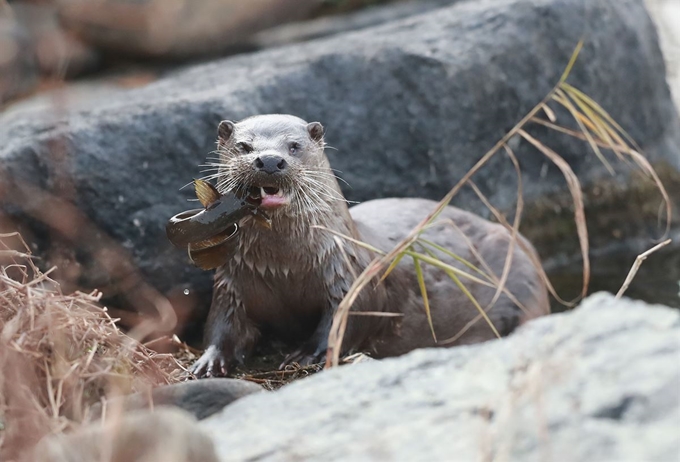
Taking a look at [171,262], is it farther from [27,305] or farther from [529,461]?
[529,461]

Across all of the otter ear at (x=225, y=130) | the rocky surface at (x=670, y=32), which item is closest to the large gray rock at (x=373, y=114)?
the otter ear at (x=225, y=130)

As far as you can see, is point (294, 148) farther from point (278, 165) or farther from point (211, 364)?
point (211, 364)

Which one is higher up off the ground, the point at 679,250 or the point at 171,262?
the point at 171,262

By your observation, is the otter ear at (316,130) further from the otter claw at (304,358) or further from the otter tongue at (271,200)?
the otter claw at (304,358)

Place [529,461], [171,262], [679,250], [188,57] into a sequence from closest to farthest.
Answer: [529,461] → [171,262] → [679,250] → [188,57]

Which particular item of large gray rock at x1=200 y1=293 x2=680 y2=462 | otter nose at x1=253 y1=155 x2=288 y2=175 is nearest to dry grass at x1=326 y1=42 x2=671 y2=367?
large gray rock at x1=200 y1=293 x2=680 y2=462

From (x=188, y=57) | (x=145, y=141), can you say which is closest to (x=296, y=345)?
(x=145, y=141)

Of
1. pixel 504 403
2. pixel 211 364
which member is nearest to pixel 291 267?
pixel 211 364

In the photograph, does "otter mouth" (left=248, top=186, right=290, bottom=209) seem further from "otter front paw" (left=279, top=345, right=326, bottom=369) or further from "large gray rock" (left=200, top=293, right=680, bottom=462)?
"large gray rock" (left=200, top=293, right=680, bottom=462)

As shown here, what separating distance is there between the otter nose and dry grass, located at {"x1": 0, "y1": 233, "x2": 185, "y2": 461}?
0.84m

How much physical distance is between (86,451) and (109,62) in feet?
19.8

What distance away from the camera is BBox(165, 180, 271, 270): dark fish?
3.51 metres

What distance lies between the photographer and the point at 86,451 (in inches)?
→ 64.8

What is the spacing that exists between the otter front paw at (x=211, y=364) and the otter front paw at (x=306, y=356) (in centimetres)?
22
